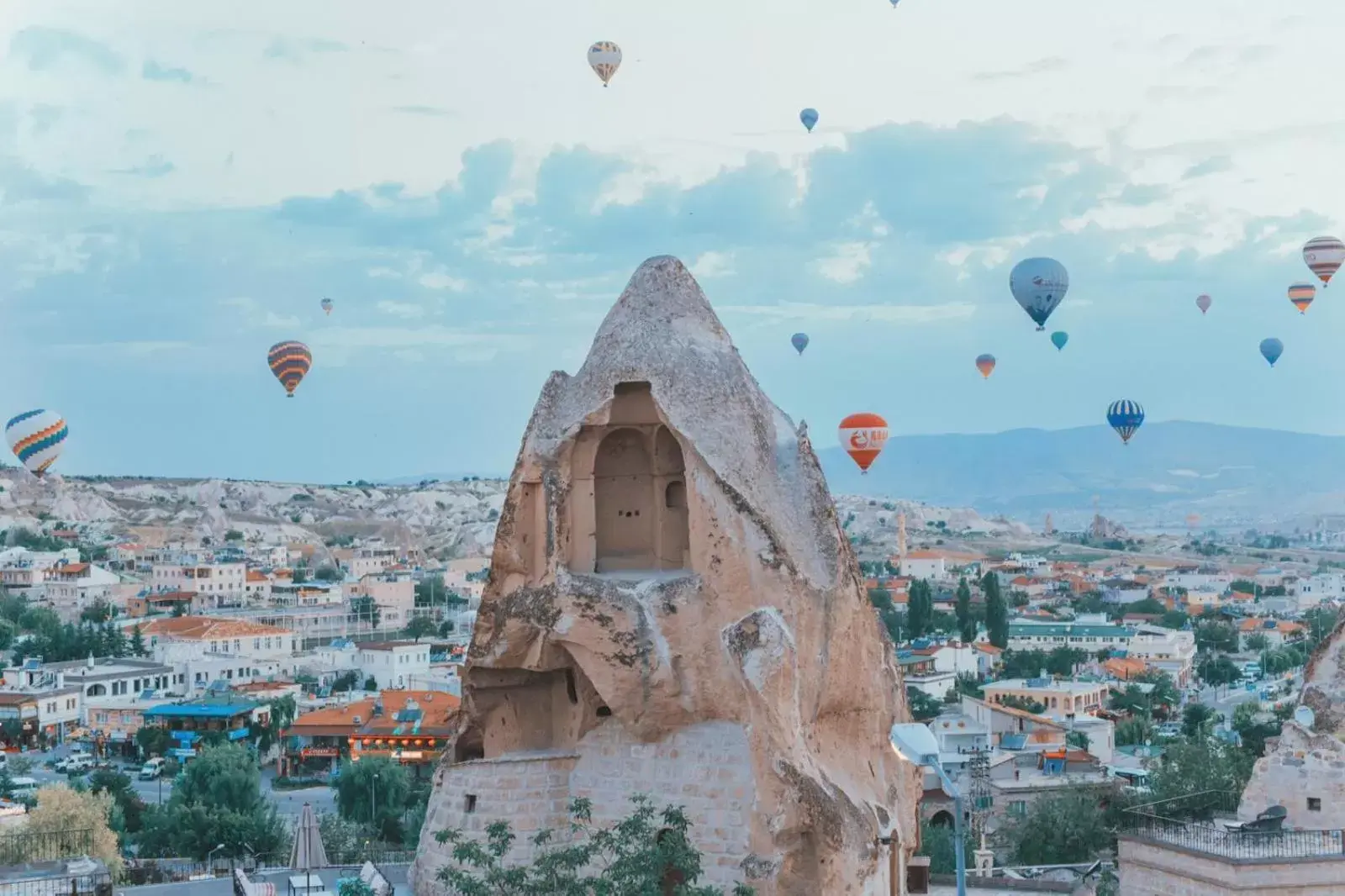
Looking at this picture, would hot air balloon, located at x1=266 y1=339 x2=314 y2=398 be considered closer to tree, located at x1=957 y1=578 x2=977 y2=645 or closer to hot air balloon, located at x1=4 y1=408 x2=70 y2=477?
hot air balloon, located at x1=4 y1=408 x2=70 y2=477

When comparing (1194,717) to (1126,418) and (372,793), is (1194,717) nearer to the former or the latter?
(1126,418)

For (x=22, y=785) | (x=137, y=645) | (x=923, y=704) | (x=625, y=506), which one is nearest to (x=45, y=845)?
(x=625, y=506)

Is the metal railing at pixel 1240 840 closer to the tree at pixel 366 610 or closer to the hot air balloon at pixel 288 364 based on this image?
the hot air balloon at pixel 288 364

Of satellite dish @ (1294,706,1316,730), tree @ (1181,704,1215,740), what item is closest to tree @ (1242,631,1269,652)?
tree @ (1181,704,1215,740)

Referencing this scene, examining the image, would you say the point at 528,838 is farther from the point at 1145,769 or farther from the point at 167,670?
the point at 167,670

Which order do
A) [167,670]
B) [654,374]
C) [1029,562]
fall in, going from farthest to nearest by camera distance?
[1029,562] < [167,670] < [654,374]

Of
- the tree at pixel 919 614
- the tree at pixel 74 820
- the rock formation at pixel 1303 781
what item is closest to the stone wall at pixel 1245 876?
the rock formation at pixel 1303 781

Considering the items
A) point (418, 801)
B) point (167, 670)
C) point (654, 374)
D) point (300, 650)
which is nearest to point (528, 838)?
point (654, 374)
